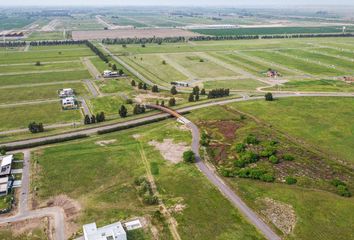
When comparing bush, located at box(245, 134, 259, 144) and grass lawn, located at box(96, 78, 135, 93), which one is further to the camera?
grass lawn, located at box(96, 78, 135, 93)

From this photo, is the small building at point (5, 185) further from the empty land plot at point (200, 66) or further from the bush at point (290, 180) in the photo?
the empty land plot at point (200, 66)

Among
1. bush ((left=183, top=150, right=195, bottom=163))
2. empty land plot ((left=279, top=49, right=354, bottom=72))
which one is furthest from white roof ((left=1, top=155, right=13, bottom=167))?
empty land plot ((left=279, top=49, right=354, bottom=72))

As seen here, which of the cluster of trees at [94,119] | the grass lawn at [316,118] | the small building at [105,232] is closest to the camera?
the small building at [105,232]

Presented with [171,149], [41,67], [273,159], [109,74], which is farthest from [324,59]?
[41,67]

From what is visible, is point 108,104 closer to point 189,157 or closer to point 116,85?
point 116,85

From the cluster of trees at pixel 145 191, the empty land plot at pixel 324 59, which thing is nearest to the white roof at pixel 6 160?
the cluster of trees at pixel 145 191

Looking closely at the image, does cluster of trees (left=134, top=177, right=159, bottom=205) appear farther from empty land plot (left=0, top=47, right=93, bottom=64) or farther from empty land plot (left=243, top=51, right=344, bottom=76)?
empty land plot (left=0, top=47, right=93, bottom=64)
